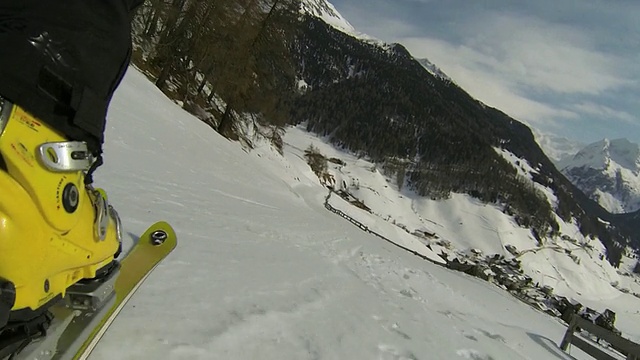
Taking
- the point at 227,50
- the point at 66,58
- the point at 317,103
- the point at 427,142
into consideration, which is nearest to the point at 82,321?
the point at 66,58

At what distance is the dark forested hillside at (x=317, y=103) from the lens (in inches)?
849

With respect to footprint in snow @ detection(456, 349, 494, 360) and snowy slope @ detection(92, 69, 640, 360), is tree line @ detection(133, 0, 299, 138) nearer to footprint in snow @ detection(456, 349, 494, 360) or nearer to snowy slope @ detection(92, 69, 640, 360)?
snowy slope @ detection(92, 69, 640, 360)

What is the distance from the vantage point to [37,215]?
3.87ft

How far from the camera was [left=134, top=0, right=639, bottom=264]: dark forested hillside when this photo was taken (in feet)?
70.7

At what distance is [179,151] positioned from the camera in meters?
10.9

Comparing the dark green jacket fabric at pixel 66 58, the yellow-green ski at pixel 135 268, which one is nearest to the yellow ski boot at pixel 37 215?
the dark green jacket fabric at pixel 66 58

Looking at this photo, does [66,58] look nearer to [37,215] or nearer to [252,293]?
[37,215]

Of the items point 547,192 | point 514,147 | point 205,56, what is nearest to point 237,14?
point 205,56

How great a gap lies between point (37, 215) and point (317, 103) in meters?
171

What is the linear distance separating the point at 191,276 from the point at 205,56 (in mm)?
20869

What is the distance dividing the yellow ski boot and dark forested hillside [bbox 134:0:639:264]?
17414 mm

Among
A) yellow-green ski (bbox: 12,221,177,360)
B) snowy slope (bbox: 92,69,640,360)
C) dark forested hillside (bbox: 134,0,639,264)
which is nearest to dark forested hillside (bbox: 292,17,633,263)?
dark forested hillside (bbox: 134,0,639,264)

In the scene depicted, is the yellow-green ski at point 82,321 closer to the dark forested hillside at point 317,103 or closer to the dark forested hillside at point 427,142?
the dark forested hillside at point 317,103

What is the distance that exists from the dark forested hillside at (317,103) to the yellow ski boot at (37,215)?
1741cm
